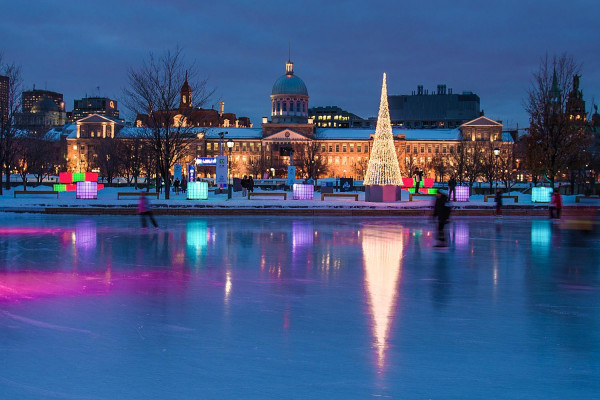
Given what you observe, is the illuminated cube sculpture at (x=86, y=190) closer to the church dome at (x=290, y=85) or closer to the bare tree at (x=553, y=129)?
the bare tree at (x=553, y=129)

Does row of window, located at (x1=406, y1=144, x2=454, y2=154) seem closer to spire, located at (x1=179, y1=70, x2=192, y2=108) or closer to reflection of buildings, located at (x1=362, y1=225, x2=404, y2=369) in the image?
spire, located at (x1=179, y1=70, x2=192, y2=108)

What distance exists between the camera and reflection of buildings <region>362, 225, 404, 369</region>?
24.7ft

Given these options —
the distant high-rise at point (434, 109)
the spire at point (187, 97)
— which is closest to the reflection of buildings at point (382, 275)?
the spire at point (187, 97)

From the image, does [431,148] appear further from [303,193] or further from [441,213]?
[441,213]

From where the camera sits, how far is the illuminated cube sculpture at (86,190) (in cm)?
3497

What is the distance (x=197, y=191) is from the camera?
35.1m

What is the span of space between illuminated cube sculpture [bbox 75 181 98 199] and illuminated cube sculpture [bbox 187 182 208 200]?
5449 millimetres

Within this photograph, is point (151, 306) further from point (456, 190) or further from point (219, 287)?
point (456, 190)

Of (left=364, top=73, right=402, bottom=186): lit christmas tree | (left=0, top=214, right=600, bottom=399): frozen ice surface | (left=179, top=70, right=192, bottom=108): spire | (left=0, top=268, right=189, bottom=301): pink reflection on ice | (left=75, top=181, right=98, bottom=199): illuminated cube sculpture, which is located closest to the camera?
(left=0, top=214, right=600, bottom=399): frozen ice surface

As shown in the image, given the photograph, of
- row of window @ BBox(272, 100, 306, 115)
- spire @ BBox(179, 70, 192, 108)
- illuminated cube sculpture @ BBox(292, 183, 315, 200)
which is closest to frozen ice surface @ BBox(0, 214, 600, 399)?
illuminated cube sculpture @ BBox(292, 183, 315, 200)

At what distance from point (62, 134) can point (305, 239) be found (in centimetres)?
12944

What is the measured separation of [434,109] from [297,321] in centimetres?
17080

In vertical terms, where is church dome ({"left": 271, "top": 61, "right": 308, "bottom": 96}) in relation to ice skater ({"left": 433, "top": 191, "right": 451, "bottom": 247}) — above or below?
above

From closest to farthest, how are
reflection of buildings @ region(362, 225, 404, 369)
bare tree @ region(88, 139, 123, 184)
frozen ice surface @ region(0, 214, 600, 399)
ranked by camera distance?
frozen ice surface @ region(0, 214, 600, 399), reflection of buildings @ region(362, 225, 404, 369), bare tree @ region(88, 139, 123, 184)
